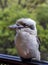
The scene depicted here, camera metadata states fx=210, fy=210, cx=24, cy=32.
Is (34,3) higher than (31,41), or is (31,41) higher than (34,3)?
(34,3)

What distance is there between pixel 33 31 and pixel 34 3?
331 centimetres

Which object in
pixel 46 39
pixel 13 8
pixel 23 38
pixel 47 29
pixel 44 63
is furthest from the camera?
pixel 13 8

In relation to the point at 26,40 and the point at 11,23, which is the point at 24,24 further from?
the point at 11,23

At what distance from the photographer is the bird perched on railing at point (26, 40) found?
93 centimetres

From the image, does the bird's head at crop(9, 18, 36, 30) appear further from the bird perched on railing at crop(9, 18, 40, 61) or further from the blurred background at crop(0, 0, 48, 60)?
the blurred background at crop(0, 0, 48, 60)

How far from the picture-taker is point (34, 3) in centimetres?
421

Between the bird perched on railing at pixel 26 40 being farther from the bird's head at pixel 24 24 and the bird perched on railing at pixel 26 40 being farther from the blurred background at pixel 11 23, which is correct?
the blurred background at pixel 11 23

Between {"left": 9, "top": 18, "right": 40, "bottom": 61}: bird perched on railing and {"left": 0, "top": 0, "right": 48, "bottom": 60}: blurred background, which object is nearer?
{"left": 9, "top": 18, "right": 40, "bottom": 61}: bird perched on railing

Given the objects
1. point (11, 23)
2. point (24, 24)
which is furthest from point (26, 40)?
point (11, 23)

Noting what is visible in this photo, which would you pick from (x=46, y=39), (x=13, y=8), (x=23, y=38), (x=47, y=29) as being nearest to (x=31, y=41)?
(x=23, y=38)

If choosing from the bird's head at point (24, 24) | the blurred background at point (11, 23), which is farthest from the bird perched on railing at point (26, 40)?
the blurred background at point (11, 23)

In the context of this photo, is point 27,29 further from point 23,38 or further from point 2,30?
point 2,30

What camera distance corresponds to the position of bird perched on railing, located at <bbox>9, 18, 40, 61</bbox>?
93 centimetres

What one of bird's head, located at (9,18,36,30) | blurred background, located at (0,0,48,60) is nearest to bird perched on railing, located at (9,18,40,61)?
bird's head, located at (9,18,36,30)
